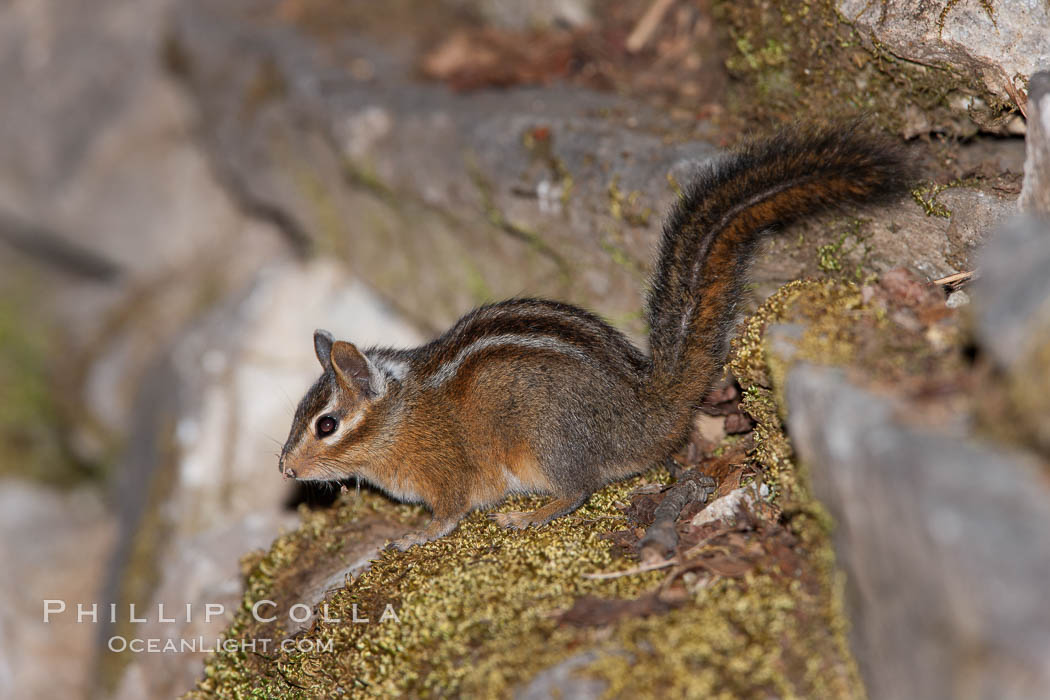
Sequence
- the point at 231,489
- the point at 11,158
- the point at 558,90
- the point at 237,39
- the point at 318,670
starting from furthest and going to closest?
1. the point at 11,158
2. the point at 237,39
3. the point at 231,489
4. the point at 558,90
5. the point at 318,670

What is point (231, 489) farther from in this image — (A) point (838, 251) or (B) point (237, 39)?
(A) point (838, 251)

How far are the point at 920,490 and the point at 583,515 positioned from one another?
2137 mm

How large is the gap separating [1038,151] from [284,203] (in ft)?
21.4

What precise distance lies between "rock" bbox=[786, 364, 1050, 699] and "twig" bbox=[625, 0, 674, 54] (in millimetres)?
4583

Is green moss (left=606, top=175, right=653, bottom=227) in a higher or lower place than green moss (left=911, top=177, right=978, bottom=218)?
higher

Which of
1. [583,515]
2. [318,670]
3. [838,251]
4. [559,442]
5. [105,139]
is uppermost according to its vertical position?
[105,139]

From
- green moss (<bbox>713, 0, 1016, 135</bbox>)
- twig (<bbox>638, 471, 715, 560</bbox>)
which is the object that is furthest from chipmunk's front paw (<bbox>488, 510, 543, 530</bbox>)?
green moss (<bbox>713, 0, 1016, 135</bbox>)

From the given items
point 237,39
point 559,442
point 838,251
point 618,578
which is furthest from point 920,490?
point 237,39

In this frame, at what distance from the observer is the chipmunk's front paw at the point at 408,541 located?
407cm

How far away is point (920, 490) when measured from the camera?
184cm

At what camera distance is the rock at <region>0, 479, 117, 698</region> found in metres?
6.86

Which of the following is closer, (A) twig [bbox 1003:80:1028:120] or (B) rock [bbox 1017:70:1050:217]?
(B) rock [bbox 1017:70:1050:217]

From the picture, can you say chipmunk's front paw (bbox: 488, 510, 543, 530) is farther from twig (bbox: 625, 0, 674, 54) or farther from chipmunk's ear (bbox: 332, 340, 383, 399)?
twig (bbox: 625, 0, 674, 54)

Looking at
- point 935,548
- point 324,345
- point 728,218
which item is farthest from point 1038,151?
point 324,345
